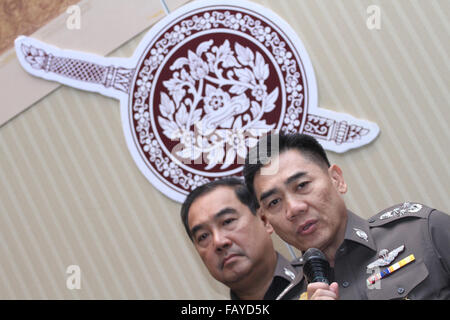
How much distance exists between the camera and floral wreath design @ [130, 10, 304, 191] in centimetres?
223

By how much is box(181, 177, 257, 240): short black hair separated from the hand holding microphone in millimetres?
630

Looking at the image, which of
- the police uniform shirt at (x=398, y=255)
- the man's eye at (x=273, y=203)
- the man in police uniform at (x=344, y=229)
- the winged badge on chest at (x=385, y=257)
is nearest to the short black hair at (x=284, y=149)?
the man in police uniform at (x=344, y=229)

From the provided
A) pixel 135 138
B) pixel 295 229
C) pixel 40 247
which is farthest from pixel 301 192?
pixel 40 247

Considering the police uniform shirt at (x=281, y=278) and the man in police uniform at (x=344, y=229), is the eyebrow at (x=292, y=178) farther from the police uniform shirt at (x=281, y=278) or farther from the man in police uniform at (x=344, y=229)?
the police uniform shirt at (x=281, y=278)

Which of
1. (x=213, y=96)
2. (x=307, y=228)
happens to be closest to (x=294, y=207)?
(x=307, y=228)

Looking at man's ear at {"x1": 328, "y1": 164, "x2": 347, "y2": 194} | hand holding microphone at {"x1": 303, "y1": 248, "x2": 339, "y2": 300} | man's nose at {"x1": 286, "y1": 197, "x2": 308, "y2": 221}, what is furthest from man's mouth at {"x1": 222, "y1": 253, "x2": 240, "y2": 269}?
hand holding microphone at {"x1": 303, "y1": 248, "x2": 339, "y2": 300}

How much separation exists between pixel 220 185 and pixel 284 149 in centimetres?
36

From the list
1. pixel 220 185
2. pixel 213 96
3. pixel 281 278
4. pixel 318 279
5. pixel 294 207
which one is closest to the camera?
pixel 318 279

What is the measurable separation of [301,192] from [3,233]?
4.52 feet

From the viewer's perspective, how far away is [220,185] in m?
2.13

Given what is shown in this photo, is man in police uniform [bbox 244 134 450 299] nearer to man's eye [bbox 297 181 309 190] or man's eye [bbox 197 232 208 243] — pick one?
man's eye [bbox 297 181 309 190]

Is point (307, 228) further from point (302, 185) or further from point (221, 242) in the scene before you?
point (221, 242)

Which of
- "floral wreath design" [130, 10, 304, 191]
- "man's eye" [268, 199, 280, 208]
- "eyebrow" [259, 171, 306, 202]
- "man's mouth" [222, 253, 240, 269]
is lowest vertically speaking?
"man's mouth" [222, 253, 240, 269]

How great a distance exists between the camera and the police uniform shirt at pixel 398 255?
5.07ft
